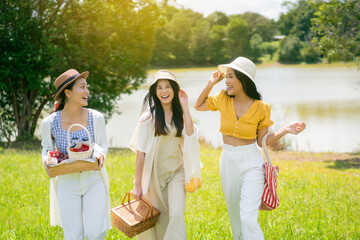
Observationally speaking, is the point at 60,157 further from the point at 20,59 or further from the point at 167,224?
the point at 20,59

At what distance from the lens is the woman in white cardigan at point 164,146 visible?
4270 mm

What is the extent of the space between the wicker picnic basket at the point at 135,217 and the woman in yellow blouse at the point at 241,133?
87 centimetres

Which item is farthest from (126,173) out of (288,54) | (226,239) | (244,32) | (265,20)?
(265,20)

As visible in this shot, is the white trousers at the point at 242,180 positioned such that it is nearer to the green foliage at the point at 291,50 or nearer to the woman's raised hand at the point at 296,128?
the woman's raised hand at the point at 296,128

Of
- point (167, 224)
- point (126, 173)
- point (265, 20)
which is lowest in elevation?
point (126, 173)

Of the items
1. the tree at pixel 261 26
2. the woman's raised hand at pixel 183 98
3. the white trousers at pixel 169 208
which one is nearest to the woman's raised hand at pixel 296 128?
the woman's raised hand at pixel 183 98

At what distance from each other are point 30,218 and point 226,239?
2.87 metres

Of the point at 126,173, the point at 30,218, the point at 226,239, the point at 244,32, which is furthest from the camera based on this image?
the point at 244,32

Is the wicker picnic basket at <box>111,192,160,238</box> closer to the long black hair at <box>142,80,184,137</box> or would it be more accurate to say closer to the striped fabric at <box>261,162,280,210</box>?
the long black hair at <box>142,80,184,137</box>

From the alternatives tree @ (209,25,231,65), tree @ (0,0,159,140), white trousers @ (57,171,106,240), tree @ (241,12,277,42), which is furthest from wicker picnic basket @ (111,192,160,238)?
tree @ (241,12,277,42)

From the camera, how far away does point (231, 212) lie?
4211mm

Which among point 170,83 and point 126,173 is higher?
point 170,83

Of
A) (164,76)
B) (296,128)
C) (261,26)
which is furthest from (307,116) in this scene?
(261,26)

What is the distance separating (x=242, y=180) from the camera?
13.3 ft
